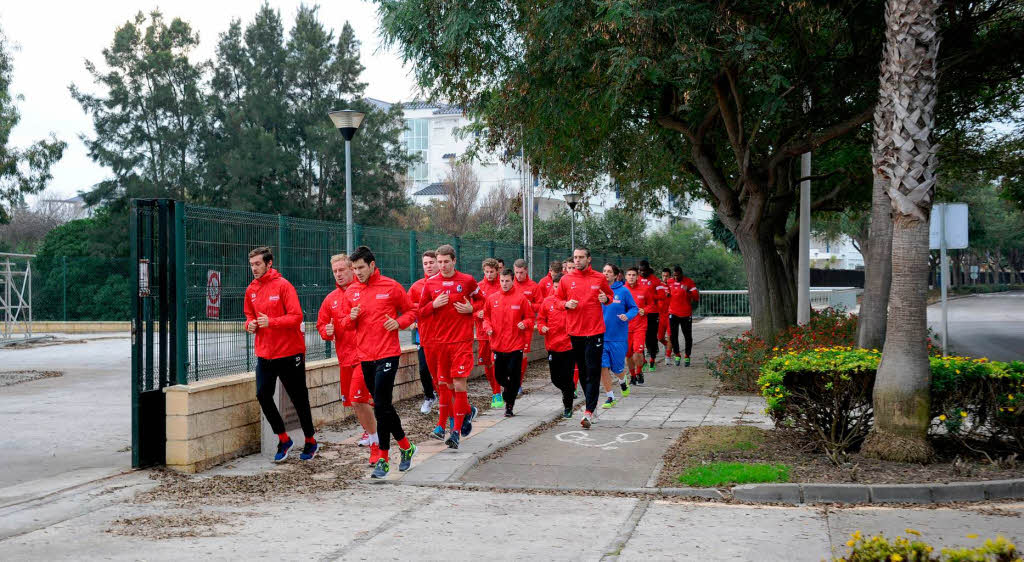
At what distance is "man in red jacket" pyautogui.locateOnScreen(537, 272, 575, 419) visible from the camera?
11031 millimetres

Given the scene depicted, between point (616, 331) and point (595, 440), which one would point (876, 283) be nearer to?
point (616, 331)

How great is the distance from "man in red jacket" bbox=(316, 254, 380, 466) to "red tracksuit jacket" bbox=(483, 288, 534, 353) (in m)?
2.21

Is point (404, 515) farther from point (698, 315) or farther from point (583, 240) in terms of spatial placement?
point (698, 315)

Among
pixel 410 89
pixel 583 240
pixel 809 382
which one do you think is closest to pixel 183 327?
pixel 809 382

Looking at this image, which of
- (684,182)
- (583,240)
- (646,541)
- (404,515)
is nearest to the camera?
(646,541)

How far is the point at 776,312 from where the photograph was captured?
56.1 ft

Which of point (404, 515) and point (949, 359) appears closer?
point (404, 515)

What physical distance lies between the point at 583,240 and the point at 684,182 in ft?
34.7

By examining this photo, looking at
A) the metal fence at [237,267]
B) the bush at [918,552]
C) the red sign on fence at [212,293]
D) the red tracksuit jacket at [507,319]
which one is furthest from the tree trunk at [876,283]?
the bush at [918,552]

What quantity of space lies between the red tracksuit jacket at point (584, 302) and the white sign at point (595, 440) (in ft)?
3.94

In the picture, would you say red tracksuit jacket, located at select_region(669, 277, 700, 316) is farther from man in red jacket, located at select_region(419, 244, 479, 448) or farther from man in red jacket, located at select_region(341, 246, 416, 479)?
man in red jacket, located at select_region(341, 246, 416, 479)

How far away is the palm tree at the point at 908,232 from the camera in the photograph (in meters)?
7.91

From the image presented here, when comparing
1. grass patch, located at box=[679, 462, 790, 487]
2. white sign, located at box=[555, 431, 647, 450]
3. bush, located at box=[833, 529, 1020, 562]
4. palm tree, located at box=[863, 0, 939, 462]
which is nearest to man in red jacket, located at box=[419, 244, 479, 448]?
white sign, located at box=[555, 431, 647, 450]

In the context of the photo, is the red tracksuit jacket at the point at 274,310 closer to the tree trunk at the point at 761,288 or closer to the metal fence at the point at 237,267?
the metal fence at the point at 237,267
